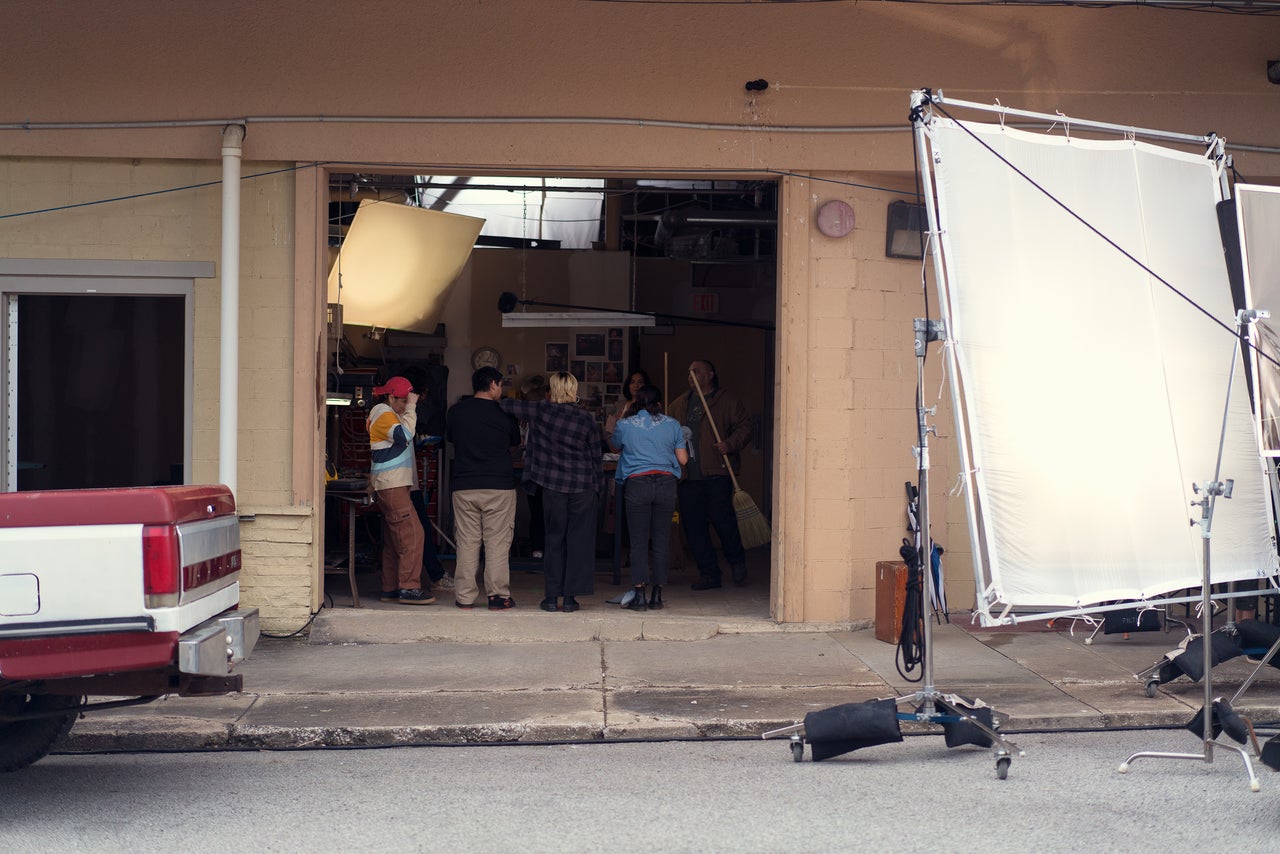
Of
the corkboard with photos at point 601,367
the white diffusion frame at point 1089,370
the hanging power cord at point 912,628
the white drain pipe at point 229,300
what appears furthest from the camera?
the corkboard with photos at point 601,367

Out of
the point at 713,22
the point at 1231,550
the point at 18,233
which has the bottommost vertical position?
the point at 1231,550

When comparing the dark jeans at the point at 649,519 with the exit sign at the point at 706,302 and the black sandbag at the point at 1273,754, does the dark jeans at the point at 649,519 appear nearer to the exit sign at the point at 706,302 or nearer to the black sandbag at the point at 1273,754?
the exit sign at the point at 706,302

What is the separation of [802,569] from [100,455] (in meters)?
8.38

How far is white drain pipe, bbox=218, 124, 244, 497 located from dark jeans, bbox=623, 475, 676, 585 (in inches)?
124

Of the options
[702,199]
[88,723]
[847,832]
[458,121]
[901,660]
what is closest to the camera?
[847,832]

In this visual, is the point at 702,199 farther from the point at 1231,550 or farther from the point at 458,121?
the point at 1231,550

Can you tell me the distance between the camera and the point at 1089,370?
5781 millimetres

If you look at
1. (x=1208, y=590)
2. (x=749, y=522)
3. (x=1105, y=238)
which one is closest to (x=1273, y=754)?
(x=1208, y=590)

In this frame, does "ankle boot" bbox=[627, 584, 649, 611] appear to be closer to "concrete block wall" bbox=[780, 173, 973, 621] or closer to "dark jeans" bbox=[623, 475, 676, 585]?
"dark jeans" bbox=[623, 475, 676, 585]

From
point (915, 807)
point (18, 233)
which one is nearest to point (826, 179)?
point (915, 807)

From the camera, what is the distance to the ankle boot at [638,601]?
976cm

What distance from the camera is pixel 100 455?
13352 millimetres

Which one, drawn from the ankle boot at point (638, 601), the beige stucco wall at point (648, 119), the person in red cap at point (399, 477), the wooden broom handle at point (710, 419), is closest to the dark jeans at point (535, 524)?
the wooden broom handle at point (710, 419)

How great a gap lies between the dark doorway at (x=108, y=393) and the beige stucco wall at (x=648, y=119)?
4.79 metres
